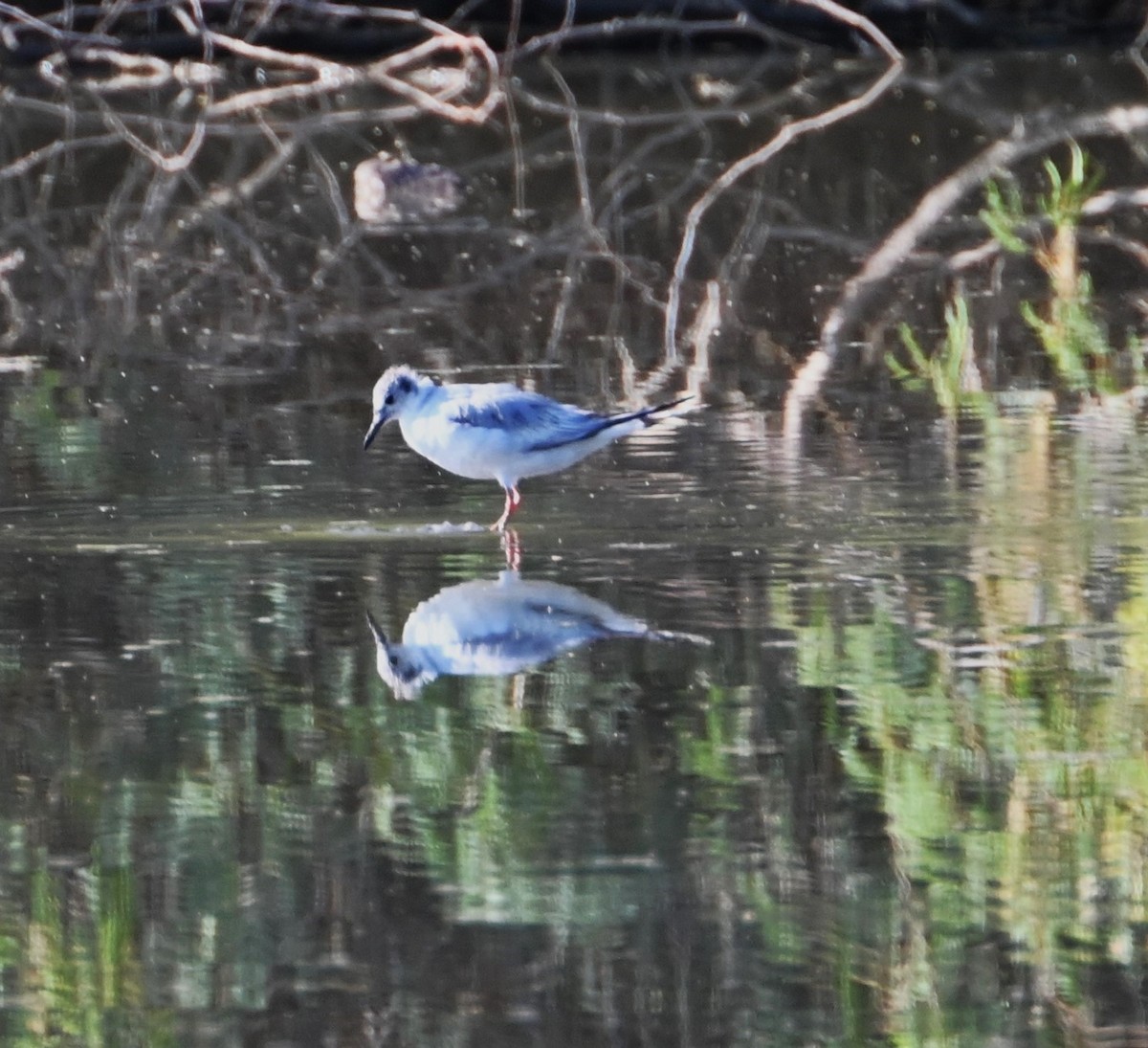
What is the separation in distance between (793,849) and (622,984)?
0.66 m

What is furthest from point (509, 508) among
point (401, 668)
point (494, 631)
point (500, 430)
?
point (401, 668)

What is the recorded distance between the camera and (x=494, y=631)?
650 centimetres

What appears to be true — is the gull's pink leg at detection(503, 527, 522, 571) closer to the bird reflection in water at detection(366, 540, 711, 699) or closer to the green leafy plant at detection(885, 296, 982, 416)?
the bird reflection in water at detection(366, 540, 711, 699)

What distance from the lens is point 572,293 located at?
1229 centimetres

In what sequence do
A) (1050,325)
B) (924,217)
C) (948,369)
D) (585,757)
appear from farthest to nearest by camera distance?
(924,217) < (1050,325) < (948,369) < (585,757)

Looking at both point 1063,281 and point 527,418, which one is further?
point 1063,281

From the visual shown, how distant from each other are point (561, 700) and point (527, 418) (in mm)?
2173

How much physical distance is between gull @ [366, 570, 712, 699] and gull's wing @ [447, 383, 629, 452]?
91 cm

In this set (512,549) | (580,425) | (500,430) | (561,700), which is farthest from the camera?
(580,425)

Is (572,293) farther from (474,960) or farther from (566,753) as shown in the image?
(474,960)

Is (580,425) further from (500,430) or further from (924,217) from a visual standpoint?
(924,217)

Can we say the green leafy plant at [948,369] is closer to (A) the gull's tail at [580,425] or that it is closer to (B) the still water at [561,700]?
(B) the still water at [561,700]

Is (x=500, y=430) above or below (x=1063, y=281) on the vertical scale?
below

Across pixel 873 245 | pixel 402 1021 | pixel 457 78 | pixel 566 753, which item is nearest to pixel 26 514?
pixel 566 753
